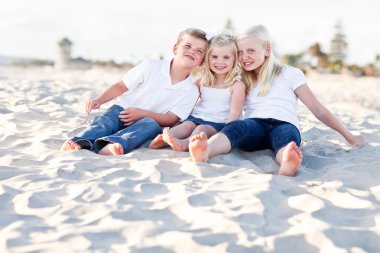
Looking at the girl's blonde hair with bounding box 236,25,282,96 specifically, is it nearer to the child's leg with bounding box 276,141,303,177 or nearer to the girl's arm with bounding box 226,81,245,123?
the girl's arm with bounding box 226,81,245,123

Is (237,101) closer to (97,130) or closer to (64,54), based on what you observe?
(97,130)

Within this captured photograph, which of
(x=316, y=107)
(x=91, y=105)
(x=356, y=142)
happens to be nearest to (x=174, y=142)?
(x=91, y=105)

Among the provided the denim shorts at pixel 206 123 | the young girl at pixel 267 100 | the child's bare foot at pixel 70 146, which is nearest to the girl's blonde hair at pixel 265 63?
the young girl at pixel 267 100

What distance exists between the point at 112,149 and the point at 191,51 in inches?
41.2

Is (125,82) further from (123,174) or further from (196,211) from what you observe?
(196,211)

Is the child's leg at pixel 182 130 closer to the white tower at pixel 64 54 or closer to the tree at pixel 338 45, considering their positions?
the white tower at pixel 64 54

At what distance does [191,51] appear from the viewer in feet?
12.1

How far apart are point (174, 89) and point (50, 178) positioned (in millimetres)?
1479

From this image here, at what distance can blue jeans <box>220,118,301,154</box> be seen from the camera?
3156 mm

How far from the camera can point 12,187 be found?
7.82 feet

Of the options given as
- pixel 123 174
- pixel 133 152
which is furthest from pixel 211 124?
pixel 123 174

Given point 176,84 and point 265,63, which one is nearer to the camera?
point 265,63

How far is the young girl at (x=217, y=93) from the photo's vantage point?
11.5 feet

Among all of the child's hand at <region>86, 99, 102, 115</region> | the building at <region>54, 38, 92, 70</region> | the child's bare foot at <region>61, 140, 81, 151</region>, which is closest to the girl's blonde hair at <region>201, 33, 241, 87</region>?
the child's hand at <region>86, 99, 102, 115</region>
